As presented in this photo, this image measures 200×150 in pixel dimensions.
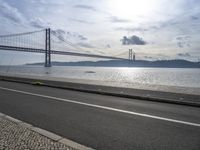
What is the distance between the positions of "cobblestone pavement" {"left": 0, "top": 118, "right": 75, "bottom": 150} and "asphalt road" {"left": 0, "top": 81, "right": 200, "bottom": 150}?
2.23 feet

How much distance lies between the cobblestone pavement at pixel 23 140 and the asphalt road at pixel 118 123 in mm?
679

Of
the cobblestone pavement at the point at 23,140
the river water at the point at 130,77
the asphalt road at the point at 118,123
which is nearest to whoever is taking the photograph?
the cobblestone pavement at the point at 23,140

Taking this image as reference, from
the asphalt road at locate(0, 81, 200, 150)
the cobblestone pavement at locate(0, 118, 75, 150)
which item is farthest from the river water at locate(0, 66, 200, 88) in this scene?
the cobblestone pavement at locate(0, 118, 75, 150)

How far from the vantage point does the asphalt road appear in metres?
5.30

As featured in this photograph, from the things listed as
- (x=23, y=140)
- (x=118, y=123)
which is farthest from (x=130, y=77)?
(x=23, y=140)

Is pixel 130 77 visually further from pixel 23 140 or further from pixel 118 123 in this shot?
pixel 23 140

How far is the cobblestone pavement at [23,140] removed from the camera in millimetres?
4676

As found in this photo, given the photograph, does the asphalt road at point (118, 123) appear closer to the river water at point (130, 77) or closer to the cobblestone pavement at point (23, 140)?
the cobblestone pavement at point (23, 140)

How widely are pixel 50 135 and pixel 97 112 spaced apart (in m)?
2.94

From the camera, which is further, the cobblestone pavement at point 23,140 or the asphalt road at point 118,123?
the asphalt road at point 118,123

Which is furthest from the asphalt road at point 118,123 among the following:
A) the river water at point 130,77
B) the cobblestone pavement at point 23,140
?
the river water at point 130,77

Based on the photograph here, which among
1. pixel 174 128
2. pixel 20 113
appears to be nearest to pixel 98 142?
pixel 174 128

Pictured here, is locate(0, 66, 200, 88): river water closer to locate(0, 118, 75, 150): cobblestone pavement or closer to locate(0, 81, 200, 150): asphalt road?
locate(0, 81, 200, 150): asphalt road

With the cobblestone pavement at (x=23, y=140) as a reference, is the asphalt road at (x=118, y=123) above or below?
below
